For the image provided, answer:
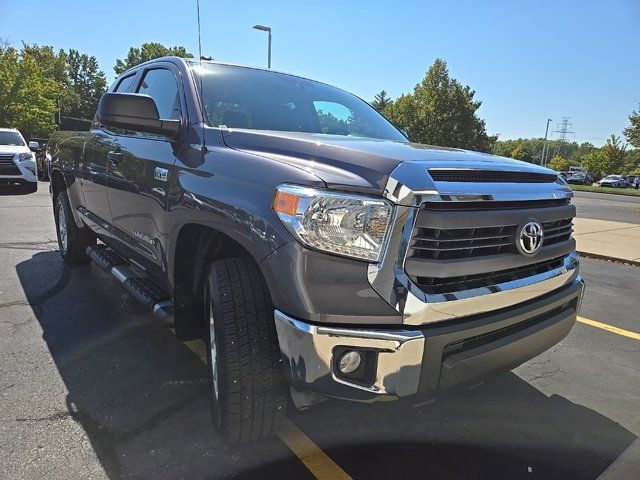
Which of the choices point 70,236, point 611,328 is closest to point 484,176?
point 611,328

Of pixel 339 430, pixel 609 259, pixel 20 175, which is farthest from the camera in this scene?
pixel 20 175

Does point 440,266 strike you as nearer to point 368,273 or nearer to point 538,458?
point 368,273

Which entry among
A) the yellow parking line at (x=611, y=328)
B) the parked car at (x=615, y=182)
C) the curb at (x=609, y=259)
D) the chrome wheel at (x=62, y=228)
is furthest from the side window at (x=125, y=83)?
the parked car at (x=615, y=182)

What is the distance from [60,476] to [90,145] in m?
2.98

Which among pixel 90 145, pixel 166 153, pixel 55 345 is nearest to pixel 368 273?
pixel 166 153

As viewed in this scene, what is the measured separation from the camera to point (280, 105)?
10.7ft

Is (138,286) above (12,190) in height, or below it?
above

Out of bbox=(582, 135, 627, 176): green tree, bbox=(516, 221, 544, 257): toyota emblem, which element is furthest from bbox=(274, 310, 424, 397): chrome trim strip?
bbox=(582, 135, 627, 176): green tree

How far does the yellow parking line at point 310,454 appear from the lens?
7.33ft

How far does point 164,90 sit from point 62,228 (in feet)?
10.3

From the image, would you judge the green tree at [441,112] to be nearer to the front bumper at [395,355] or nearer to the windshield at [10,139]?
the windshield at [10,139]

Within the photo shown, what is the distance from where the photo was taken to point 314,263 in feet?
5.99

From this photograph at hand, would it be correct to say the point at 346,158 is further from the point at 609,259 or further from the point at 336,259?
the point at 609,259

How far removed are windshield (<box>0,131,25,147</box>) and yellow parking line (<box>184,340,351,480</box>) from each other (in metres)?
14.6
